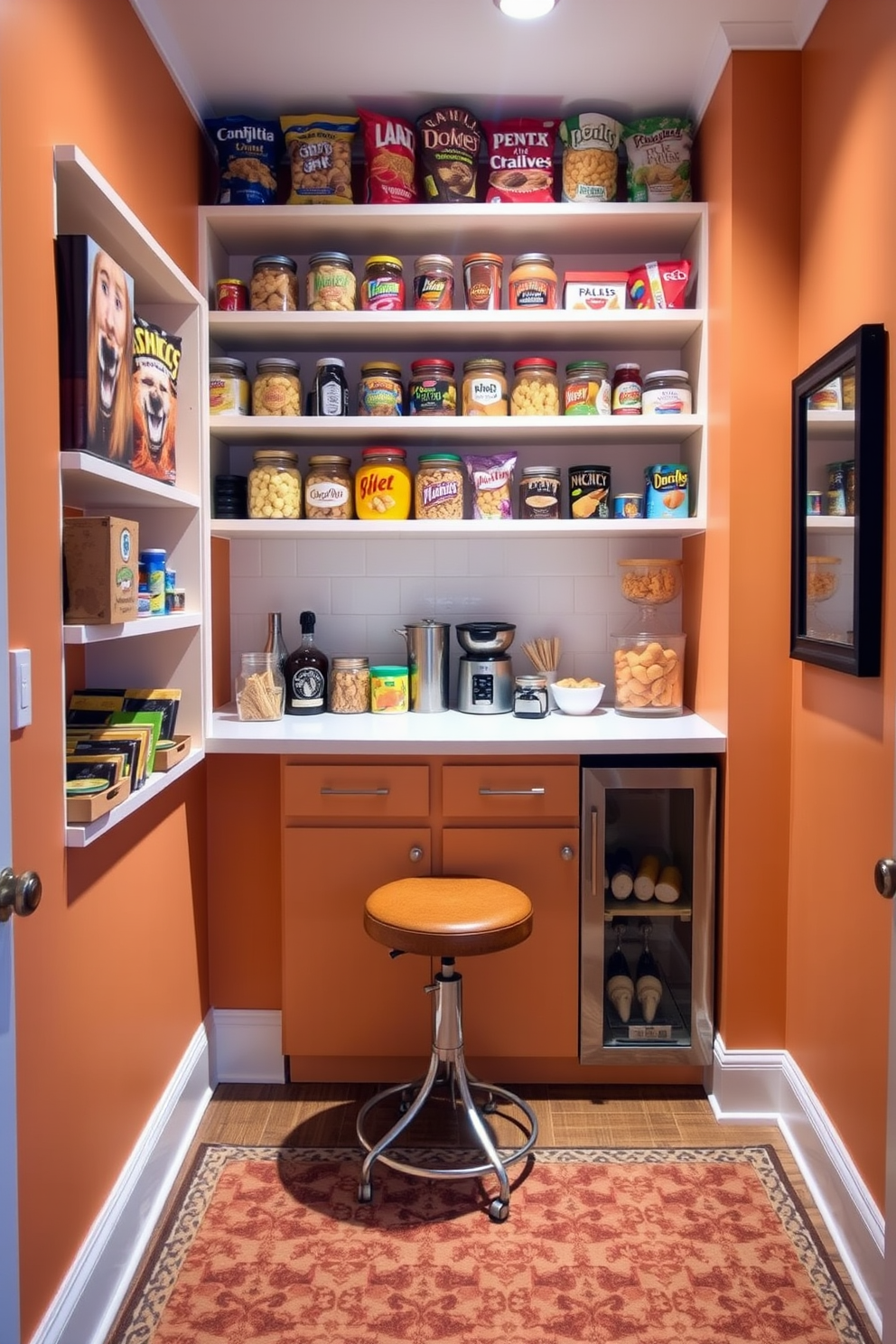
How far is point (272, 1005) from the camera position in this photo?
263cm

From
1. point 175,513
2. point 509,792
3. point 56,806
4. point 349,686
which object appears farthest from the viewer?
point 349,686

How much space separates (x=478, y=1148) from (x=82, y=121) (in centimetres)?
231

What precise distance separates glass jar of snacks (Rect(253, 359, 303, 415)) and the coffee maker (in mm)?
775

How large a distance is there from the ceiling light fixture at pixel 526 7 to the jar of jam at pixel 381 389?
0.85 meters

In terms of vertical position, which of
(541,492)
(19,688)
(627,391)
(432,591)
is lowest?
(19,688)

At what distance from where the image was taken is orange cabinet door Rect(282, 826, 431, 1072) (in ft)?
8.02

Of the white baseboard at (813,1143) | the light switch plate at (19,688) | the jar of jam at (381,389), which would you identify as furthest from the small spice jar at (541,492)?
the light switch plate at (19,688)

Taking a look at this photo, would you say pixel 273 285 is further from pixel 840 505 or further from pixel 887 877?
pixel 887 877

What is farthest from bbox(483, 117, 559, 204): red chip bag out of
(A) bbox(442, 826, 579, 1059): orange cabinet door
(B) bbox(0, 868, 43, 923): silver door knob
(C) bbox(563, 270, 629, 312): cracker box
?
(B) bbox(0, 868, 43, 923): silver door knob

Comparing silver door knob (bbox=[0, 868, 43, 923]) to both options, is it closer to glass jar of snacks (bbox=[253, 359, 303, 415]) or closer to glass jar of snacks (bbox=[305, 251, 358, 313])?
glass jar of snacks (bbox=[253, 359, 303, 415])

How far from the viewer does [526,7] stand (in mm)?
2076

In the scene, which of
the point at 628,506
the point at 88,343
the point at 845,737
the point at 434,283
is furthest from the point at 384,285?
the point at 845,737

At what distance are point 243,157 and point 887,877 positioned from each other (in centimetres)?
237

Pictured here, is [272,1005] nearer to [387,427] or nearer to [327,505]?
[327,505]
